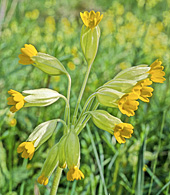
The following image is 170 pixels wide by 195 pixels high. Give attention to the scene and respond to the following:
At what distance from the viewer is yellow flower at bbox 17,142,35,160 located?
3.40 ft

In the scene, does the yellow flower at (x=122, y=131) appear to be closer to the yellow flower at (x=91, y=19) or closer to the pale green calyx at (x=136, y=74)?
the pale green calyx at (x=136, y=74)

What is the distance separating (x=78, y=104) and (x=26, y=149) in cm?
27

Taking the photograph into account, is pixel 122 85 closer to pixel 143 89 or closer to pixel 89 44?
pixel 143 89

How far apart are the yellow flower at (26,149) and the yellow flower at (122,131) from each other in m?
0.33

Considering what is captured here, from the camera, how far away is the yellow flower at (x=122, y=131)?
1.03 m

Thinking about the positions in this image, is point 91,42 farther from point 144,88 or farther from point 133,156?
point 133,156

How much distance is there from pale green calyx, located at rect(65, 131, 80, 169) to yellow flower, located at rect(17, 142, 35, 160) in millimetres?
137

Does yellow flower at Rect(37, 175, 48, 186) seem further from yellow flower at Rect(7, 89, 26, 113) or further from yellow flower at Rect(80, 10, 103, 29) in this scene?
yellow flower at Rect(80, 10, 103, 29)

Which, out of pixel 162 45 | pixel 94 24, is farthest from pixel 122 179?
pixel 162 45

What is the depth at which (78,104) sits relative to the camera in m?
1.10

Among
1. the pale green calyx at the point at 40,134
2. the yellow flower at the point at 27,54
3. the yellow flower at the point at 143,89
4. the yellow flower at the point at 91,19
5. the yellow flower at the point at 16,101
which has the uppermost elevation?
the yellow flower at the point at 91,19

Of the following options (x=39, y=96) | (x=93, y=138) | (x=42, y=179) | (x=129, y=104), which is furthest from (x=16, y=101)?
(x=93, y=138)

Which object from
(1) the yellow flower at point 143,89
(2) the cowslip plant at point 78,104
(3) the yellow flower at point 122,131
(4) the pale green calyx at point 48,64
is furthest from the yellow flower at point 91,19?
(3) the yellow flower at point 122,131

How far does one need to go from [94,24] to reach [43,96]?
0.38 meters
